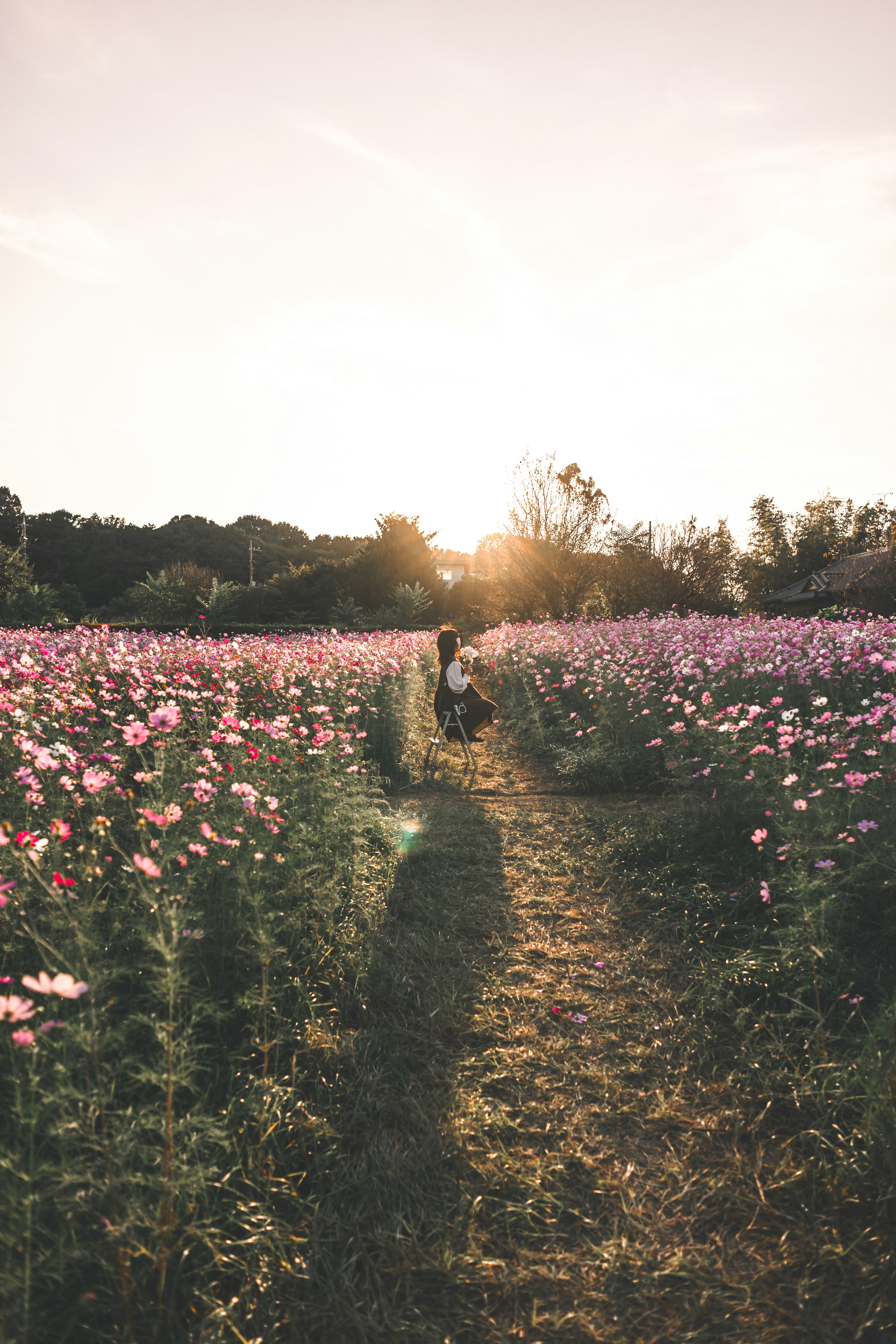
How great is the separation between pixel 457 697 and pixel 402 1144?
17.2 feet

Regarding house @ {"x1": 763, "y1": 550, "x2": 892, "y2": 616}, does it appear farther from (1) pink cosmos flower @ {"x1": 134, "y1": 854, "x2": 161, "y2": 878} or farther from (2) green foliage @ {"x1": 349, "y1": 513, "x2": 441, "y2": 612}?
(1) pink cosmos flower @ {"x1": 134, "y1": 854, "x2": 161, "y2": 878}

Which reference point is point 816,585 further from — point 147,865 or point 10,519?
point 10,519

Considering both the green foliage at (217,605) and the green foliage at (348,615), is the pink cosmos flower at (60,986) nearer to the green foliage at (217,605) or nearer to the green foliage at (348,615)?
the green foliage at (217,605)

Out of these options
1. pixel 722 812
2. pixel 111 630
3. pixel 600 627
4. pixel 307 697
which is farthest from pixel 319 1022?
pixel 111 630

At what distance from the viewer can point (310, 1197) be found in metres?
1.92

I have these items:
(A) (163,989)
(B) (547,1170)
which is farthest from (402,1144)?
(A) (163,989)

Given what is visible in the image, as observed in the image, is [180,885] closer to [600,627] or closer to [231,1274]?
[231,1274]

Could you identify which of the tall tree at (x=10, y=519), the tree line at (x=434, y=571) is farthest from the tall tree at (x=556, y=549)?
the tall tree at (x=10, y=519)

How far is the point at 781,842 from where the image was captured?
141 inches

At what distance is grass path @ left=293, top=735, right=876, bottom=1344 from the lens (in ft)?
5.40

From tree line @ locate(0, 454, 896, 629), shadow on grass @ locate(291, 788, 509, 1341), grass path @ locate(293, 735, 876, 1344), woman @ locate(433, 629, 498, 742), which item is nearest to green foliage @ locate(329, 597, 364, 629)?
tree line @ locate(0, 454, 896, 629)

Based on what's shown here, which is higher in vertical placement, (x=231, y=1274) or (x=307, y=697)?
(x=307, y=697)

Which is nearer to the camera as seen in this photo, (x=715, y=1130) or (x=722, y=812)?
(x=715, y=1130)

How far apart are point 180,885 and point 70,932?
449mm
